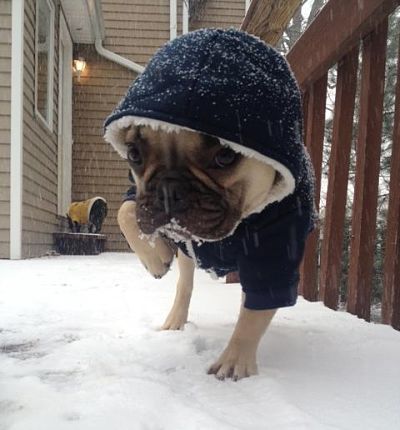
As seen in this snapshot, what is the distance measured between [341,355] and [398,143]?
0.97 metres

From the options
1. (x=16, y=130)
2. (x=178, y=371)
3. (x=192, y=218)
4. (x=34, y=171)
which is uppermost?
(x=16, y=130)

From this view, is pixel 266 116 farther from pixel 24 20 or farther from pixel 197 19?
pixel 197 19

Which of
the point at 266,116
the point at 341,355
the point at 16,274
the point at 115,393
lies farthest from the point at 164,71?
the point at 16,274

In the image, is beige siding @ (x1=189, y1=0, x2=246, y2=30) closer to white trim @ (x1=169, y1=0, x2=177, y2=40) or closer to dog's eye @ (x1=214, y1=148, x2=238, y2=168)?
white trim @ (x1=169, y1=0, x2=177, y2=40)

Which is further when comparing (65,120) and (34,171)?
(65,120)

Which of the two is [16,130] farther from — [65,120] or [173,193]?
[173,193]

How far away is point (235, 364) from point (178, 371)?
0.18 meters

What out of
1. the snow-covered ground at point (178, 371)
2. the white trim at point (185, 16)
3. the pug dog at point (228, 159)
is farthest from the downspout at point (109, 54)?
the pug dog at point (228, 159)

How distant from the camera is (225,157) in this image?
5.38ft

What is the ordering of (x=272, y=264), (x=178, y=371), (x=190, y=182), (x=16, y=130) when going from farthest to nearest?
(x=16, y=130)
(x=272, y=264)
(x=178, y=371)
(x=190, y=182)

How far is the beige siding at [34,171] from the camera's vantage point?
21.6 ft

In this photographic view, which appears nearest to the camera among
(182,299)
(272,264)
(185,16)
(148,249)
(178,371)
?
(178,371)

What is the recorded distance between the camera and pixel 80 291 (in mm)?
3447

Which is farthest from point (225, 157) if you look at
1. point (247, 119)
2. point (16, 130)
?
point (16, 130)
